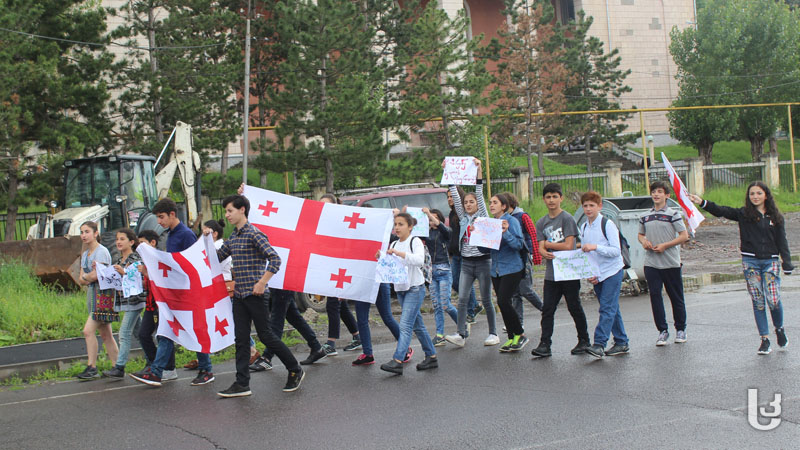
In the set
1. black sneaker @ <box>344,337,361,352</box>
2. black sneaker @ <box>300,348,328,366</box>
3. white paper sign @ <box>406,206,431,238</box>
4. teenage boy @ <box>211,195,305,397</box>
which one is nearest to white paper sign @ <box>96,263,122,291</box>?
teenage boy @ <box>211,195,305,397</box>

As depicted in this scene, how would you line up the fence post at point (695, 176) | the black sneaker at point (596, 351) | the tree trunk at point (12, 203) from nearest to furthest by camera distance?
1. the black sneaker at point (596, 351)
2. the tree trunk at point (12, 203)
3. the fence post at point (695, 176)

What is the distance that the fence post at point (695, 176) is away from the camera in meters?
36.0

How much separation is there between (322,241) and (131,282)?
2.15 metres

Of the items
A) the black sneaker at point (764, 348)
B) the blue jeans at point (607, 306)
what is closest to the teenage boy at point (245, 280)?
the blue jeans at point (607, 306)

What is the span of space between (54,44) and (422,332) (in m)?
20.7

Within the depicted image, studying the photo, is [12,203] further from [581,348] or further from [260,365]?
[581,348]

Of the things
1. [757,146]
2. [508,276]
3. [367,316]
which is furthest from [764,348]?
[757,146]

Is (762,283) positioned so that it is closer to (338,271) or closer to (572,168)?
(338,271)

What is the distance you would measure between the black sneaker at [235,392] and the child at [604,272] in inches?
145

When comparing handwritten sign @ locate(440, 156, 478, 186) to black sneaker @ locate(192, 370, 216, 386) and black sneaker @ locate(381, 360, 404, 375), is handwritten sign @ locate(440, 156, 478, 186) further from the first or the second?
black sneaker @ locate(192, 370, 216, 386)

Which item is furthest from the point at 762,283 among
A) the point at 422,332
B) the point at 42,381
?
the point at 42,381

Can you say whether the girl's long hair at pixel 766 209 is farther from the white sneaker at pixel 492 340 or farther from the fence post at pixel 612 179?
the fence post at pixel 612 179

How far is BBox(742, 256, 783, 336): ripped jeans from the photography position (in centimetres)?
866

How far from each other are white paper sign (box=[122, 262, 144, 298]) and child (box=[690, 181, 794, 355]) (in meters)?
6.02
